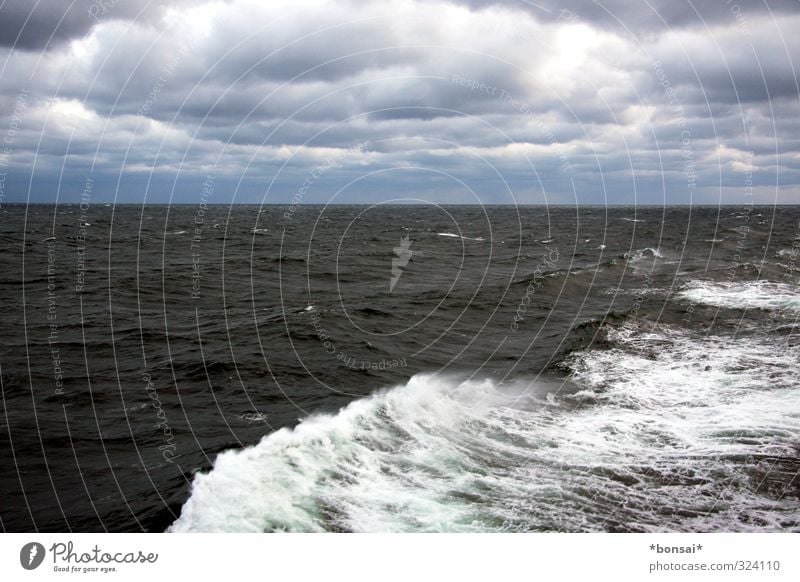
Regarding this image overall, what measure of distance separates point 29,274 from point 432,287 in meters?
23.4

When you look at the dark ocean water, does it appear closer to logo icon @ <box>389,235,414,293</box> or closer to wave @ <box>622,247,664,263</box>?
logo icon @ <box>389,235,414,293</box>

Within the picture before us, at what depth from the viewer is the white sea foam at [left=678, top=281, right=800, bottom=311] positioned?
26.0 m

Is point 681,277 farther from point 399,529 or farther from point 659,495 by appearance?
point 399,529

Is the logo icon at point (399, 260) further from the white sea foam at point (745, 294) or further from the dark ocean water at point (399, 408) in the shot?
the white sea foam at point (745, 294)

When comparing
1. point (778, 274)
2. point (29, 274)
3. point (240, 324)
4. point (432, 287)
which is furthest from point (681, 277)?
point (29, 274)

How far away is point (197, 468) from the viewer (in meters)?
10.8

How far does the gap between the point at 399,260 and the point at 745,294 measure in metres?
25.3

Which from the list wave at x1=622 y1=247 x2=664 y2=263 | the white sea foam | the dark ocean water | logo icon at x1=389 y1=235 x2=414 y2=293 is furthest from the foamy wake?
wave at x1=622 y1=247 x2=664 y2=263

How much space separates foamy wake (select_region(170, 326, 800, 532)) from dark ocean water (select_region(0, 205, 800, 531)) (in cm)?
5
